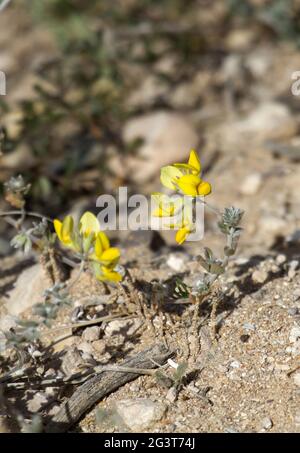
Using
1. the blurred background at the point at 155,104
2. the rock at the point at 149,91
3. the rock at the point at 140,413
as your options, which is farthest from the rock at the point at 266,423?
the rock at the point at 149,91

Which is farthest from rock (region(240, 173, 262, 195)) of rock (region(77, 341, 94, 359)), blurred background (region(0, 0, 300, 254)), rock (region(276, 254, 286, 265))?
rock (region(77, 341, 94, 359))

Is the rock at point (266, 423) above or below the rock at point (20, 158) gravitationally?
below

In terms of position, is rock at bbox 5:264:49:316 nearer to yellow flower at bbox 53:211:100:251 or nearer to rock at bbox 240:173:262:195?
yellow flower at bbox 53:211:100:251

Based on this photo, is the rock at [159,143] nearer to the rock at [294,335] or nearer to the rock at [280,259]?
the rock at [280,259]

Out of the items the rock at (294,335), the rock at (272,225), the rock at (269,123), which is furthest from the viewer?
the rock at (269,123)

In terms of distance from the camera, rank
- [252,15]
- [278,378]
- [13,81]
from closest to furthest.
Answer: [278,378] < [252,15] < [13,81]

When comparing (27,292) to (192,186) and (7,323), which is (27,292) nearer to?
(7,323)
